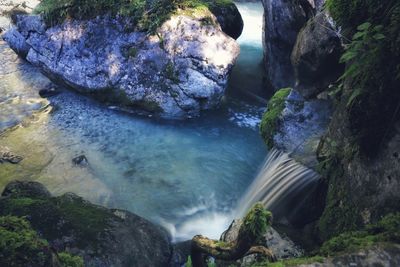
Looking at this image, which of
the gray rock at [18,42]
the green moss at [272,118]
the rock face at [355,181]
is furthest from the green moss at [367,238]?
the gray rock at [18,42]

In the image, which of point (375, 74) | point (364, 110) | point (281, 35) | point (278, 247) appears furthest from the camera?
point (281, 35)

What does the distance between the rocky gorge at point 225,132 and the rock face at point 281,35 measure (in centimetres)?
5

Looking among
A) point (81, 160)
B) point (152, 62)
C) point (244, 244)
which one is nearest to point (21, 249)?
point (244, 244)

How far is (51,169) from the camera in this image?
10117 mm

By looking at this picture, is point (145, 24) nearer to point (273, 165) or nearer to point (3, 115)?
point (3, 115)

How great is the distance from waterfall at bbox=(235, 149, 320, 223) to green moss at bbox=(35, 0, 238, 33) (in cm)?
670

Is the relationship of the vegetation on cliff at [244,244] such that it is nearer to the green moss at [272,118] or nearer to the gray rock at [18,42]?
the green moss at [272,118]

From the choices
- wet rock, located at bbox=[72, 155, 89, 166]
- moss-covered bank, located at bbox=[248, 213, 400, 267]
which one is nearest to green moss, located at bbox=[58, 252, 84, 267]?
moss-covered bank, located at bbox=[248, 213, 400, 267]

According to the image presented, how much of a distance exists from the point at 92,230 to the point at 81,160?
392 cm

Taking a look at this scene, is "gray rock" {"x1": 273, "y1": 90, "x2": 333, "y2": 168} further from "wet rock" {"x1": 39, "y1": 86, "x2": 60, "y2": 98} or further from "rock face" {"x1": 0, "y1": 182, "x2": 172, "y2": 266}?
"wet rock" {"x1": 39, "y1": 86, "x2": 60, "y2": 98}

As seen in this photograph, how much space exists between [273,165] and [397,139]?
3.93m

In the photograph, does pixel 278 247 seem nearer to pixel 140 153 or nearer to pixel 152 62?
pixel 140 153

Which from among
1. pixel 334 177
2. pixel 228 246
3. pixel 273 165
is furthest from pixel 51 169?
pixel 334 177

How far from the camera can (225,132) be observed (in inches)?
477
